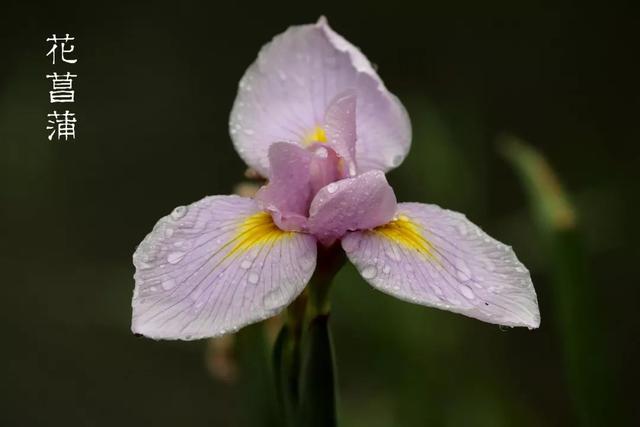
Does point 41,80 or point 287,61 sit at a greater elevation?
point 41,80

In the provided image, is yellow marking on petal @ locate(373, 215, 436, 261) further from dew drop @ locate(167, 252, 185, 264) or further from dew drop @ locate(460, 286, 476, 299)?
dew drop @ locate(167, 252, 185, 264)

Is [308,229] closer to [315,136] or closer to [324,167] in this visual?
[324,167]

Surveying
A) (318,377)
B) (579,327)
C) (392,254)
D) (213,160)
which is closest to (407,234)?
(392,254)

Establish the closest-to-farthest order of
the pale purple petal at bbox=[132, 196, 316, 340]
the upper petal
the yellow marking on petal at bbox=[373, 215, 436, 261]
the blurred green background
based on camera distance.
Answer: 1. the pale purple petal at bbox=[132, 196, 316, 340]
2. the yellow marking on petal at bbox=[373, 215, 436, 261]
3. the upper petal
4. the blurred green background

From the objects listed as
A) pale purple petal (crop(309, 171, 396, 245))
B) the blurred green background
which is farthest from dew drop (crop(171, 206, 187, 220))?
the blurred green background

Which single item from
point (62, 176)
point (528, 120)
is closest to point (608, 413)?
point (528, 120)

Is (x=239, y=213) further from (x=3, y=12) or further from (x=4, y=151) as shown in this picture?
(x=3, y=12)
